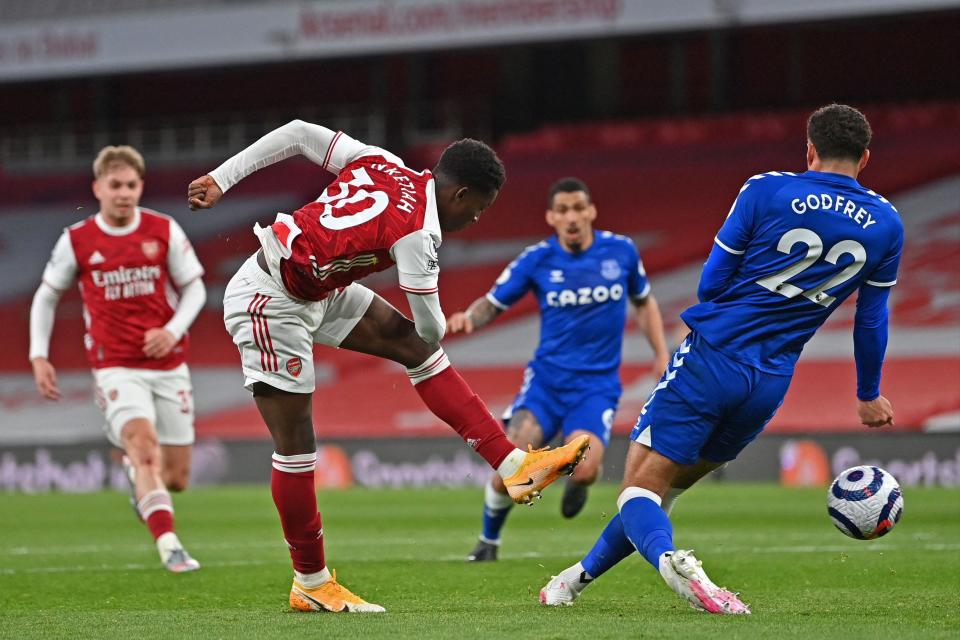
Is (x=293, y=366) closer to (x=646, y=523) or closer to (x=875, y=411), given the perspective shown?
(x=646, y=523)

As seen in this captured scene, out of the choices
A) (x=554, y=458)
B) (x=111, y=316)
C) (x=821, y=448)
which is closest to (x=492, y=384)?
(x=821, y=448)

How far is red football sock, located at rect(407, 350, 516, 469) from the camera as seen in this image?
19.0ft

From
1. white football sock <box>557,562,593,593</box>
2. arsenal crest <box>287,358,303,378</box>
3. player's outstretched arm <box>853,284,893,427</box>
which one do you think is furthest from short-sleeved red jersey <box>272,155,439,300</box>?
player's outstretched arm <box>853,284,893,427</box>

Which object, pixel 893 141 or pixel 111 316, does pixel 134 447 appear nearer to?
pixel 111 316

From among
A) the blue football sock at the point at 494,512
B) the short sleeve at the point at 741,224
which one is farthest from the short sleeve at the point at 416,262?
the blue football sock at the point at 494,512

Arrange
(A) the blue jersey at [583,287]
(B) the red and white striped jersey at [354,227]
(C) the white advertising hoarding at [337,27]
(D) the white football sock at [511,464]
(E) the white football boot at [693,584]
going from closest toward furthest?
(E) the white football boot at [693,584], (B) the red and white striped jersey at [354,227], (D) the white football sock at [511,464], (A) the blue jersey at [583,287], (C) the white advertising hoarding at [337,27]

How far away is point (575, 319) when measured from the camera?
30.8 feet

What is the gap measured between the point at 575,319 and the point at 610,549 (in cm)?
379

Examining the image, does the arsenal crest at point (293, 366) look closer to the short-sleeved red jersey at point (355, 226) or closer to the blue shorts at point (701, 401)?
the short-sleeved red jersey at point (355, 226)

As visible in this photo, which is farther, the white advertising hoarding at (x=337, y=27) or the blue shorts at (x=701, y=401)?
the white advertising hoarding at (x=337, y=27)

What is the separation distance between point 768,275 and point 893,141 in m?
17.8

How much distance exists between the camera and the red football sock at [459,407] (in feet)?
19.0

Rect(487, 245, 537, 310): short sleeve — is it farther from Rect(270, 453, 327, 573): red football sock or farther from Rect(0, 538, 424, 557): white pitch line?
Rect(270, 453, 327, 573): red football sock

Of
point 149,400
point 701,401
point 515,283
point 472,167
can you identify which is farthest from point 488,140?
point 701,401
